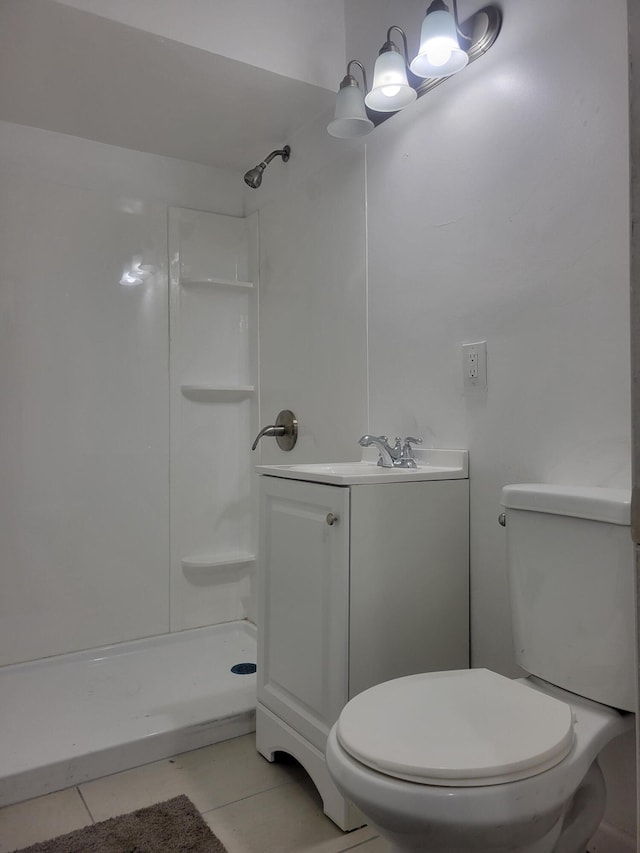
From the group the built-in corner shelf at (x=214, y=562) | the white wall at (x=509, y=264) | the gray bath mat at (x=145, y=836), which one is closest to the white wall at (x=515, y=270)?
the white wall at (x=509, y=264)

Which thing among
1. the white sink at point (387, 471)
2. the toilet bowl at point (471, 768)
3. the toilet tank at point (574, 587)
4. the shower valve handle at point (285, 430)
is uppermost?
the shower valve handle at point (285, 430)

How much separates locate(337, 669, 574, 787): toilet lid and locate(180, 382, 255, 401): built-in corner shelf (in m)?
1.72

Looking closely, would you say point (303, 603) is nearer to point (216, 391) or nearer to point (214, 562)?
point (214, 562)

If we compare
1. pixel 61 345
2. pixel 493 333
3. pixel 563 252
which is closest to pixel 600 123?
pixel 563 252

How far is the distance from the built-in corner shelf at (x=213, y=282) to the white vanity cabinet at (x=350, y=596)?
4.05 ft

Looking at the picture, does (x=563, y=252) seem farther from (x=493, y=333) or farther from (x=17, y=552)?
(x=17, y=552)

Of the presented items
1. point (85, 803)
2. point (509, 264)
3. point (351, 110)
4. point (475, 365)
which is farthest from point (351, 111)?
point (85, 803)

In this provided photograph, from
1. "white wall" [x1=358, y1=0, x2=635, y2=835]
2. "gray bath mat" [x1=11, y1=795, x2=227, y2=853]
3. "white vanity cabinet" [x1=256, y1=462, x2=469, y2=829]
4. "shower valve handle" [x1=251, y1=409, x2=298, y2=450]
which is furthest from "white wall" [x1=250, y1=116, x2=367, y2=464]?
"gray bath mat" [x1=11, y1=795, x2=227, y2=853]

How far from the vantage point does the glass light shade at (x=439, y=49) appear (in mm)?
1421

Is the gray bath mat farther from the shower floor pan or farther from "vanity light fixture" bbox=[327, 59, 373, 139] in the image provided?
"vanity light fixture" bbox=[327, 59, 373, 139]

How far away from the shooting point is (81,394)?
236 centimetres

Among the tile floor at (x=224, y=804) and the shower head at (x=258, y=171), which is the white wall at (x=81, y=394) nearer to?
the shower head at (x=258, y=171)

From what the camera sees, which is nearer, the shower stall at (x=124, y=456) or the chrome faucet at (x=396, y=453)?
the chrome faucet at (x=396, y=453)

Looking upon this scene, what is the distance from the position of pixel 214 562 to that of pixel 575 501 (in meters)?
1.82
